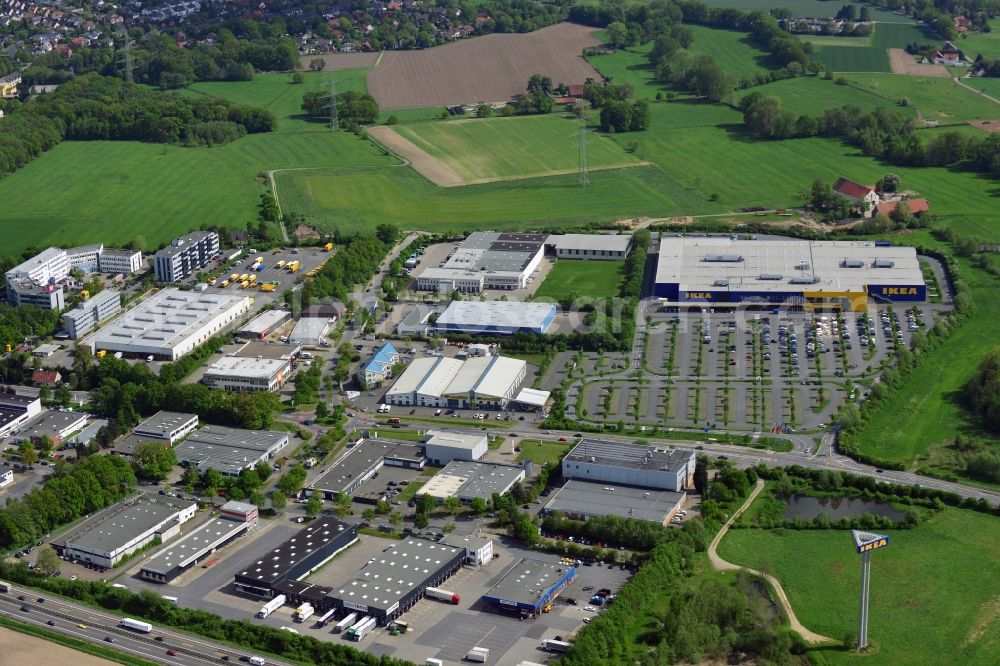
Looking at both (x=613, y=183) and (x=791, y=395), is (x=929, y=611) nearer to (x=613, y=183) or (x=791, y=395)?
(x=791, y=395)

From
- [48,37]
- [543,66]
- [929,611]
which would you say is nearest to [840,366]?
[929,611]

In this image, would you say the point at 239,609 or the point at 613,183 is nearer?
the point at 239,609

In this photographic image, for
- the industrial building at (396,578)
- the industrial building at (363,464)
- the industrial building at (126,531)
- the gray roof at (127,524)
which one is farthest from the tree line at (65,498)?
the industrial building at (396,578)

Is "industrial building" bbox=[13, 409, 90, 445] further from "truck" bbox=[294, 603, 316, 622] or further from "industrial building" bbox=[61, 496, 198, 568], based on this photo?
"truck" bbox=[294, 603, 316, 622]

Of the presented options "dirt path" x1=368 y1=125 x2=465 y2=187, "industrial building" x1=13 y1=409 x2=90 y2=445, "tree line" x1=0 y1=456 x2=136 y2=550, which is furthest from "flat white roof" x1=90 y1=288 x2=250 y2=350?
"dirt path" x1=368 y1=125 x2=465 y2=187

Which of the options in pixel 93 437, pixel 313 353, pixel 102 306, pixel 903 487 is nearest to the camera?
pixel 903 487

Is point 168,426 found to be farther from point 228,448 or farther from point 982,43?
point 982,43

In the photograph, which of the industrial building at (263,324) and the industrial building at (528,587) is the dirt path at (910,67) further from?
the industrial building at (528,587)
